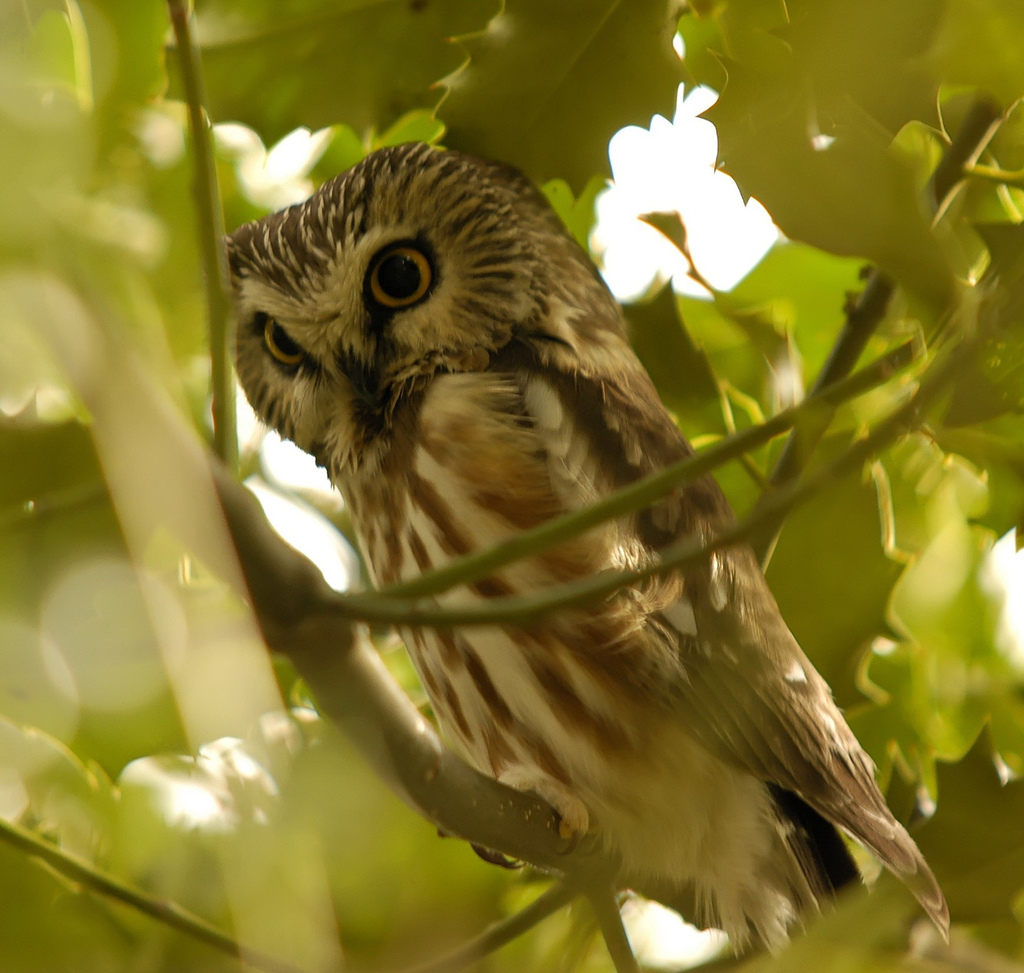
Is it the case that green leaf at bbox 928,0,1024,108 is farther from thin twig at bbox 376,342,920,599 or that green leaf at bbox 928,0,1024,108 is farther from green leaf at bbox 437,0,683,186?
green leaf at bbox 437,0,683,186

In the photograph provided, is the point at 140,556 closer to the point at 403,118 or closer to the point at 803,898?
the point at 403,118

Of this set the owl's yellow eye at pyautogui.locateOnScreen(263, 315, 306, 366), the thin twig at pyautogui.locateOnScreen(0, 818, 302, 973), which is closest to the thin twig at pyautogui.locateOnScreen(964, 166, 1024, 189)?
the thin twig at pyautogui.locateOnScreen(0, 818, 302, 973)

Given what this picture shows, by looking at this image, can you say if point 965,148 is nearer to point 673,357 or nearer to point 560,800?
point 673,357

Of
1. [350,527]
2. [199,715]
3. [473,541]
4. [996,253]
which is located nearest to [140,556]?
[199,715]

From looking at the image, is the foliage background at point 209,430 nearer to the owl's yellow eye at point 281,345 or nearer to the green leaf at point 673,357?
the green leaf at point 673,357

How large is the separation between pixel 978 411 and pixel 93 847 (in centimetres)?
135

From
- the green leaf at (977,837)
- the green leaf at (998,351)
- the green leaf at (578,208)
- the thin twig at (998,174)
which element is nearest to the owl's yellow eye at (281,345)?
the green leaf at (578,208)

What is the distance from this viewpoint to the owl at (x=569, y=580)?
2.09 m

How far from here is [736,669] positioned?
214cm

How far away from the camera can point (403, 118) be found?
2045mm

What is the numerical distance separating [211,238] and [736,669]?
1349 mm

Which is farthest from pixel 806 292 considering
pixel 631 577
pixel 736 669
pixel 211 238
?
pixel 211 238

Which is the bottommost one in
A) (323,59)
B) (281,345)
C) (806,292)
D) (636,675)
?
(636,675)

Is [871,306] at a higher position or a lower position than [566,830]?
higher
